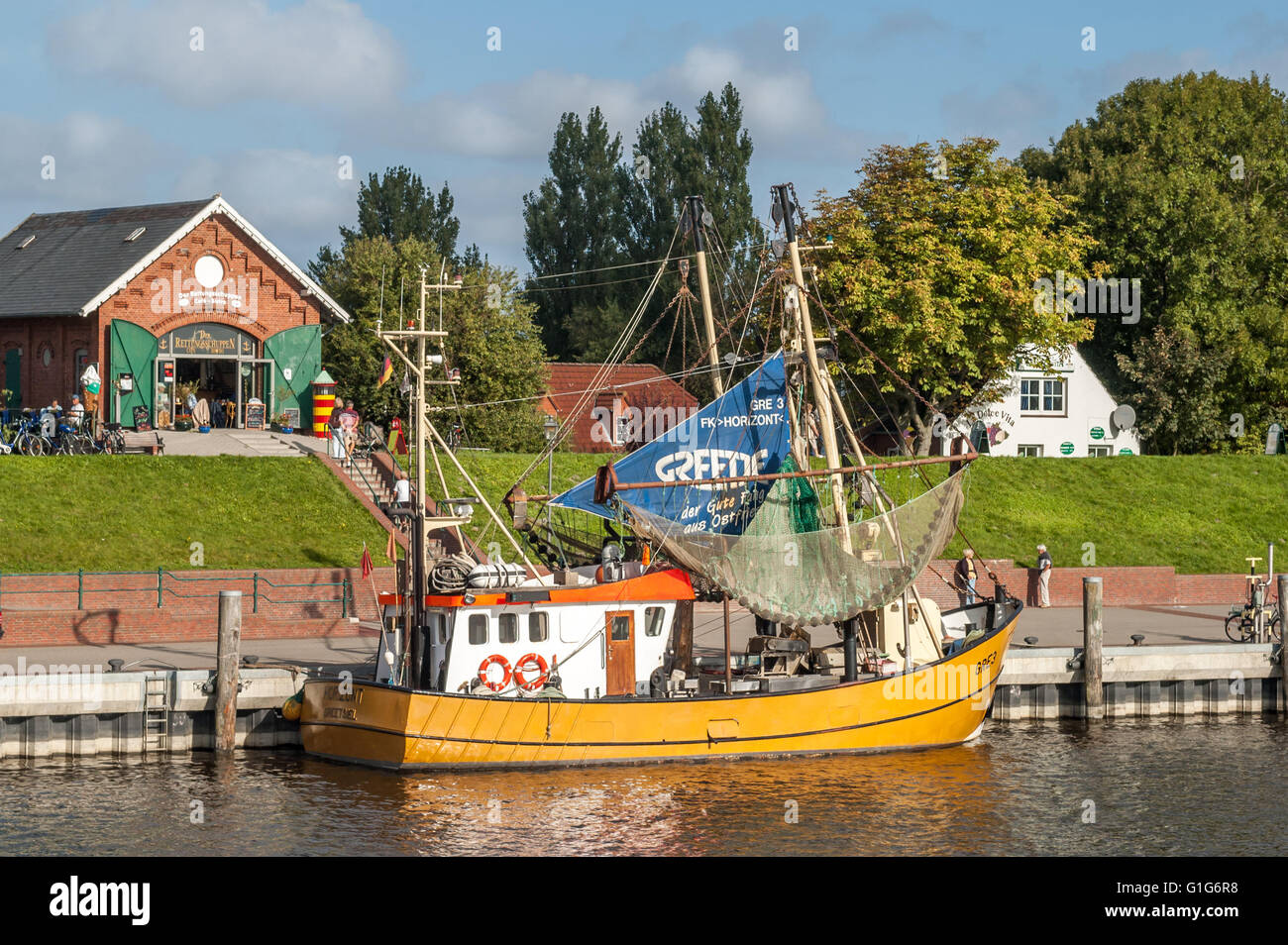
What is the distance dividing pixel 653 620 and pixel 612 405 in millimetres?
41572

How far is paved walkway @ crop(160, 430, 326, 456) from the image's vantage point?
49312 millimetres

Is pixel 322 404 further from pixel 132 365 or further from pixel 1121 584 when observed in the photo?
pixel 1121 584

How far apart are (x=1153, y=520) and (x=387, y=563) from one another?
26.5 m

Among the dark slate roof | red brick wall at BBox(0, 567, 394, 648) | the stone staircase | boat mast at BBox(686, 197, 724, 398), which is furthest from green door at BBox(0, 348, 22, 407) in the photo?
boat mast at BBox(686, 197, 724, 398)

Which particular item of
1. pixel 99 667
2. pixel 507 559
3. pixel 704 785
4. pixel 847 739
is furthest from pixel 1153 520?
pixel 99 667

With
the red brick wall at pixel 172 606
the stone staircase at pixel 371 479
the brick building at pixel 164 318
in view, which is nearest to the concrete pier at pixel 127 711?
the red brick wall at pixel 172 606

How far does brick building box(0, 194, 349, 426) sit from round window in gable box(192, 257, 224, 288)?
1.6 inches

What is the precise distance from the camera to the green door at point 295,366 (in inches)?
2181

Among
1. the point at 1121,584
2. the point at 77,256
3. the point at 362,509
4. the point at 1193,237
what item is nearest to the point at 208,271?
the point at 77,256

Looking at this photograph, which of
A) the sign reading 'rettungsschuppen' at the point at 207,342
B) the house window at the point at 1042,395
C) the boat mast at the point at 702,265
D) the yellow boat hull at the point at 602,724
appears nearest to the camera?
the yellow boat hull at the point at 602,724

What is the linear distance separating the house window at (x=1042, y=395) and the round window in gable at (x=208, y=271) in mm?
33809

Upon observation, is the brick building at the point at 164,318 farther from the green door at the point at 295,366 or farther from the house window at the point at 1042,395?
the house window at the point at 1042,395

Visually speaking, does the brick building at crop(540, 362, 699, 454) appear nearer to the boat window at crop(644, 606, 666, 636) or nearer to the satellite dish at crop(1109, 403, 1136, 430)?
the satellite dish at crop(1109, 403, 1136, 430)

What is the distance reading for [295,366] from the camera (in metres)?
55.8
